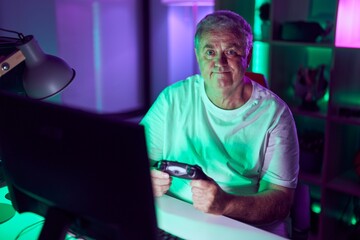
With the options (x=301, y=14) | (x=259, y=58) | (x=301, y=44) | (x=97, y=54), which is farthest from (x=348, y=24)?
(x=97, y=54)

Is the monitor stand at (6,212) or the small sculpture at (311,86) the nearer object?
the monitor stand at (6,212)

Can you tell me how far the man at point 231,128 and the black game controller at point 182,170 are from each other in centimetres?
10

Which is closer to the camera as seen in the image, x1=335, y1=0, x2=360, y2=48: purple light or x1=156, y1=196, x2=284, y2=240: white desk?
x1=156, y1=196, x2=284, y2=240: white desk

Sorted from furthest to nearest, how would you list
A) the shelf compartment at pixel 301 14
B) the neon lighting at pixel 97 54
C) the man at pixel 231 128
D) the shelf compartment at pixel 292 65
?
the neon lighting at pixel 97 54
the shelf compartment at pixel 292 65
the shelf compartment at pixel 301 14
the man at pixel 231 128

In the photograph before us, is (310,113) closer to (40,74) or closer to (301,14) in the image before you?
(301,14)

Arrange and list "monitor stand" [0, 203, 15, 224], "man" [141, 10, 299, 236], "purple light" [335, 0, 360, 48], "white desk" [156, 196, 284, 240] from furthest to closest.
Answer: "purple light" [335, 0, 360, 48] < "man" [141, 10, 299, 236] < "monitor stand" [0, 203, 15, 224] < "white desk" [156, 196, 284, 240]

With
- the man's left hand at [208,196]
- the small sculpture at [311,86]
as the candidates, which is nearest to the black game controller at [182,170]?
the man's left hand at [208,196]

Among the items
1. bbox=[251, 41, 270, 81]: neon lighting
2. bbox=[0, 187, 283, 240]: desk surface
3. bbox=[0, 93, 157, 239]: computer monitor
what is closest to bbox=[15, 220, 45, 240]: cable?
bbox=[0, 187, 283, 240]: desk surface

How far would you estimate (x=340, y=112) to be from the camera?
7.41 ft

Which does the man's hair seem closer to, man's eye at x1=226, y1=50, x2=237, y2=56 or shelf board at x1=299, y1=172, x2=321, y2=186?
man's eye at x1=226, y1=50, x2=237, y2=56

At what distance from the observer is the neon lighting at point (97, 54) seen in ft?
10.0

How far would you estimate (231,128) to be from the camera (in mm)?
1504

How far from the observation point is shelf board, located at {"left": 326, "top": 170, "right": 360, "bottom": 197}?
221 centimetres

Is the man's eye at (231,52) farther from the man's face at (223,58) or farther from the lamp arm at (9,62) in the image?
the lamp arm at (9,62)
